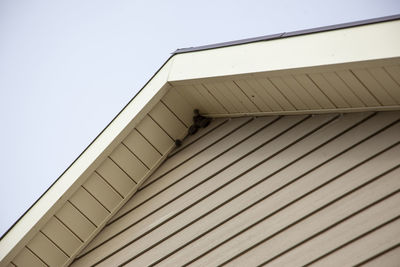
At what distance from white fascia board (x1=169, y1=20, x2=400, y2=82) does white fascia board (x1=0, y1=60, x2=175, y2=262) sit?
0.19 meters

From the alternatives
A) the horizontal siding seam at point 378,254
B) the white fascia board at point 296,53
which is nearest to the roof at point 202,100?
the white fascia board at point 296,53

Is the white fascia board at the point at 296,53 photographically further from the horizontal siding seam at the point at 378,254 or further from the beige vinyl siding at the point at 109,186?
the horizontal siding seam at the point at 378,254

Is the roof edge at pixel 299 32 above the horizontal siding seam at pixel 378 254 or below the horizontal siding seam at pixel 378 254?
above

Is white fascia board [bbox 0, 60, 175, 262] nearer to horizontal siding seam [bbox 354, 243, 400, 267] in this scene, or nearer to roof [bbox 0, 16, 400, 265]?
roof [bbox 0, 16, 400, 265]

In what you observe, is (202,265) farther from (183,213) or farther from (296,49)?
(296,49)

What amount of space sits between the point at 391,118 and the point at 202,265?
5.14ft

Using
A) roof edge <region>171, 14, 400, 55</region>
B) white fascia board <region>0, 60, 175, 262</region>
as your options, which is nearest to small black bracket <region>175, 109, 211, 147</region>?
white fascia board <region>0, 60, 175, 262</region>

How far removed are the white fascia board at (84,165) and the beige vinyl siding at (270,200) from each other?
50 centimetres

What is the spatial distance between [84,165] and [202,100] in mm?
1052

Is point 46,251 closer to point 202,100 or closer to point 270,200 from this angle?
point 202,100

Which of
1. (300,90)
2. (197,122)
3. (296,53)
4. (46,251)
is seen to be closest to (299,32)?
(296,53)

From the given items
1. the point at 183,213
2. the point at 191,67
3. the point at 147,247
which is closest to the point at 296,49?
the point at 191,67

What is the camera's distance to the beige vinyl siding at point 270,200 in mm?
3586

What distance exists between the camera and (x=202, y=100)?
4.77 meters
